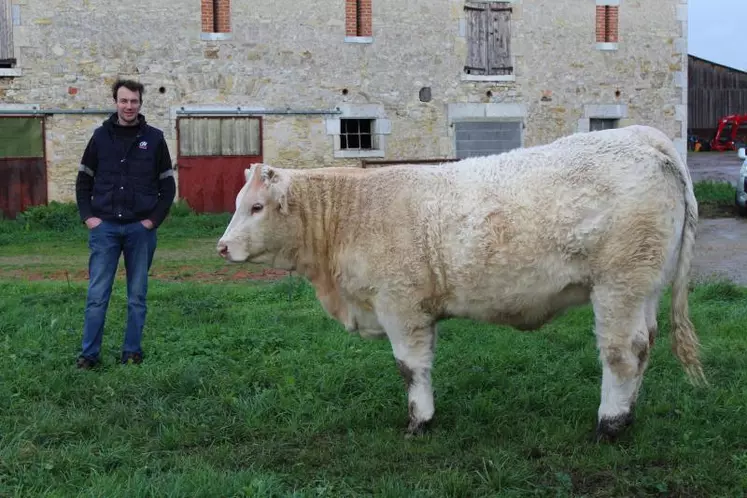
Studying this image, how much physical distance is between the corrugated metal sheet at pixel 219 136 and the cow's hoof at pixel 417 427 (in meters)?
14.3

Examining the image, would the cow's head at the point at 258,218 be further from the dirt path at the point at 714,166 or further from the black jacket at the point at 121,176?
the dirt path at the point at 714,166

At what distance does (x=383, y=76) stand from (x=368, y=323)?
14.9 metres

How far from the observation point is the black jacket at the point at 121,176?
616cm

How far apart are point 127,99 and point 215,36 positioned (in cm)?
1277

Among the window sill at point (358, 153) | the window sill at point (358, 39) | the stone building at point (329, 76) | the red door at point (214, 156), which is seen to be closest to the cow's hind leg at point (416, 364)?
the red door at point (214, 156)

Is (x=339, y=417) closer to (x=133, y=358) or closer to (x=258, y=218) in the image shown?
(x=258, y=218)

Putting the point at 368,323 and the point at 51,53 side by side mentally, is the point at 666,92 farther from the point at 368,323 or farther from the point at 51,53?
the point at 368,323

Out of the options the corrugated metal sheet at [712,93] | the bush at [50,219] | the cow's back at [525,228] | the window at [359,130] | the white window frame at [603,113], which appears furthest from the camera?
the corrugated metal sheet at [712,93]

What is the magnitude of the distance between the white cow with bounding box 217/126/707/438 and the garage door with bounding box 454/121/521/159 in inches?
595

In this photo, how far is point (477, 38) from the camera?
20078 mm

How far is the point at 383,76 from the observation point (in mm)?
19375

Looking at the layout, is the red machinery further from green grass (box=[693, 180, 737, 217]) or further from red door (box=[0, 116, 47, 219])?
red door (box=[0, 116, 47, 219])

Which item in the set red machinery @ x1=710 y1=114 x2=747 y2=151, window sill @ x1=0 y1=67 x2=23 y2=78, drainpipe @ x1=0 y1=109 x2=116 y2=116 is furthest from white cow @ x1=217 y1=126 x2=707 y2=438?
red machinery @ x1=710 y1=114 x2=747 y2=151

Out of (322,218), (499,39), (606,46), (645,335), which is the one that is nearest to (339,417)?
(322,218)
